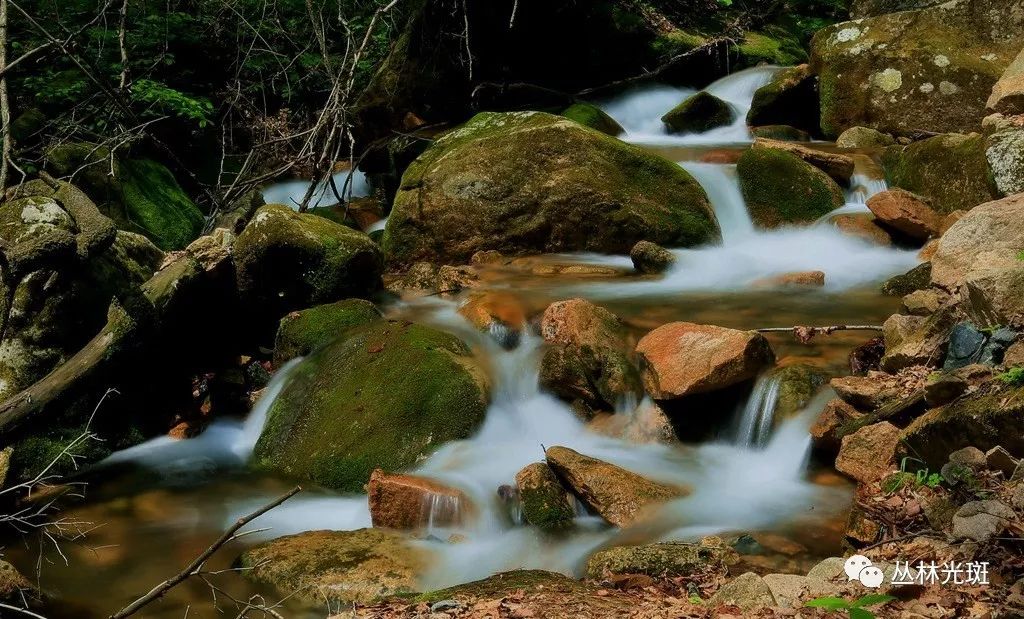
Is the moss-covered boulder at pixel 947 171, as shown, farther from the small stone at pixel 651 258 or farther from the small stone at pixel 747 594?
the small stone at pixel 747 594

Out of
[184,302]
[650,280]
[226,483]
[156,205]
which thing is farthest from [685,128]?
[226,483]

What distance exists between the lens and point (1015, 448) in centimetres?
347

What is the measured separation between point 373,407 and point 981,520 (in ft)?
13.5

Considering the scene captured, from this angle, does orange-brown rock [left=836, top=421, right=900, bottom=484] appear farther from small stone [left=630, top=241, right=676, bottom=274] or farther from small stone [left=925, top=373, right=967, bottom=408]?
small stone [left=630, top=241, right=676, bottom=274]

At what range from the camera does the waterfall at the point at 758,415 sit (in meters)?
5.39

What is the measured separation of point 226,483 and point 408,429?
57.0 inches

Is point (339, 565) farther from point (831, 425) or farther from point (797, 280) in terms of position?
point (797, 280)

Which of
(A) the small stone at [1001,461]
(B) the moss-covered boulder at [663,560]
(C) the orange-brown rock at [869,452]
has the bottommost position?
(B) the moss-covered boulder at [663,560]

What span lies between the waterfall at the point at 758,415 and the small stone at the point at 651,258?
2998 mm

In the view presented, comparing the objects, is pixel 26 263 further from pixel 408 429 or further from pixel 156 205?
pixel 156 205

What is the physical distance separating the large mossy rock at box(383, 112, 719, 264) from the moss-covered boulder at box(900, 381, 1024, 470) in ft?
17.5

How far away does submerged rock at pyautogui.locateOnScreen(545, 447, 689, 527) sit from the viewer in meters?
4.77

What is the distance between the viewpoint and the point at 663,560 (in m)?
4.09

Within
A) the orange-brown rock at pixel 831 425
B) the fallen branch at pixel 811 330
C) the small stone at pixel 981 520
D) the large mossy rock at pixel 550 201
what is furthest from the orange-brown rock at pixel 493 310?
the small stone at pixel 981 520
